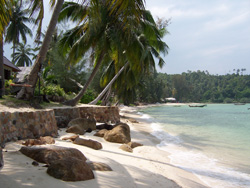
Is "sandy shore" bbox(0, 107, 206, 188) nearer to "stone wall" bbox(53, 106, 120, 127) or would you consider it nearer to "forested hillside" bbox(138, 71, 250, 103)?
"stone wall" bbox(53, 106, 120, 127)

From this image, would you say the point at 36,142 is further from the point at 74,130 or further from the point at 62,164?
the point at 74,130

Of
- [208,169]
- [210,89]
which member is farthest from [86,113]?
[210,89]

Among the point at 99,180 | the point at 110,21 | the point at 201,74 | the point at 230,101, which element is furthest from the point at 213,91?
the point at 99,180

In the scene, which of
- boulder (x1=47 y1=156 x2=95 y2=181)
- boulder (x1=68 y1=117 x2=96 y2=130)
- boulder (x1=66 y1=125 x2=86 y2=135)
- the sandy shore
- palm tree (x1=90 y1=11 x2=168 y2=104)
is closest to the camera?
the sandy shore

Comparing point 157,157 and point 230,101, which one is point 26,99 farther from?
point 230,101

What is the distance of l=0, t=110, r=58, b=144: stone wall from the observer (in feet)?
16.4

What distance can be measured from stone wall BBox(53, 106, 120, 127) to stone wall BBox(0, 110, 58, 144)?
81.8 inches

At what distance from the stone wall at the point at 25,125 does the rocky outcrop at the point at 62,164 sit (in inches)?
51.7

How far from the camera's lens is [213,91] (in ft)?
355

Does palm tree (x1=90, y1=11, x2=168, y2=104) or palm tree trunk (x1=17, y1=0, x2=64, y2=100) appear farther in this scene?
palm tree (x1=90, y1=11, x2=168, y2=104)

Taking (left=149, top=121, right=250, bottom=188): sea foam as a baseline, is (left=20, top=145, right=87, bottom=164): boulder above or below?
above

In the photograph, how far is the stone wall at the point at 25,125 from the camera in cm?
501

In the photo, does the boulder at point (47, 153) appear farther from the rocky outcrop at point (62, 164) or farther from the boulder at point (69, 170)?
the boulder at point (69, 170)

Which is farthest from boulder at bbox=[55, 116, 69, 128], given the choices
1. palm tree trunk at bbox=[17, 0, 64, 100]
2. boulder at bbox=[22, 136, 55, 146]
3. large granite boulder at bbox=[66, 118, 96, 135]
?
boulder at bbox=[22, 136, 55, 146]
